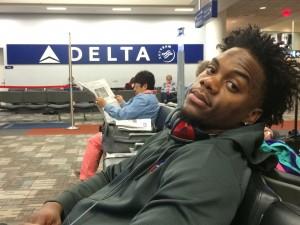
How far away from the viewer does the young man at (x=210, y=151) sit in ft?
2.71

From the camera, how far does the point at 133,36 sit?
520 inches

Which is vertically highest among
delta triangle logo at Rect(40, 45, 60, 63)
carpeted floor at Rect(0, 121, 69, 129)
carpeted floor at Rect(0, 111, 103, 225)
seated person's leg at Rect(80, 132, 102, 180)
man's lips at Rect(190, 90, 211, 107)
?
delta triangle logo at Rect(40, 45, 60, 63)

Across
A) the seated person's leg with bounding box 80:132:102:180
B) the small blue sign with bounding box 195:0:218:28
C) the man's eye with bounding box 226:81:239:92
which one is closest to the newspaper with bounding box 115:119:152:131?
the seated person's leg with bounding box 80:132:102:180

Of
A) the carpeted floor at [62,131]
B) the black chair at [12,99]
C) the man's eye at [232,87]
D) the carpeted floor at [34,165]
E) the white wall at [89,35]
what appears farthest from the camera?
the white wall at [89,35]

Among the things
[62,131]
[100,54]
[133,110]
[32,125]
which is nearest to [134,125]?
[133,110]

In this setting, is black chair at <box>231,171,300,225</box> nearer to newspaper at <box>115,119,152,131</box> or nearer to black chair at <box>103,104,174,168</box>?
black chair at <box>103,104,174,168</box>

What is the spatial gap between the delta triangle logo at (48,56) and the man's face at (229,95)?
12297 mm

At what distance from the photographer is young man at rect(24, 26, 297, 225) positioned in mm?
825

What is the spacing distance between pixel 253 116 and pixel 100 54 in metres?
12.3

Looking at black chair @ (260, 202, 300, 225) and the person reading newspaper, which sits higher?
black chair @ (260, 202, 300, 225)

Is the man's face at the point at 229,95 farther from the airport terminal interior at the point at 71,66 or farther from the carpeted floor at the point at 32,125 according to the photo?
the carpeted floor at the point at 32,125

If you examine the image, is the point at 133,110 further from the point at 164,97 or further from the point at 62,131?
the point at 164,97

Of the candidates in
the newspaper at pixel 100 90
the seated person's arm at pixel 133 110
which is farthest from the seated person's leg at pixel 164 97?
the seated person's arm at pixel 133 110

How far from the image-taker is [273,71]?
108 cm
